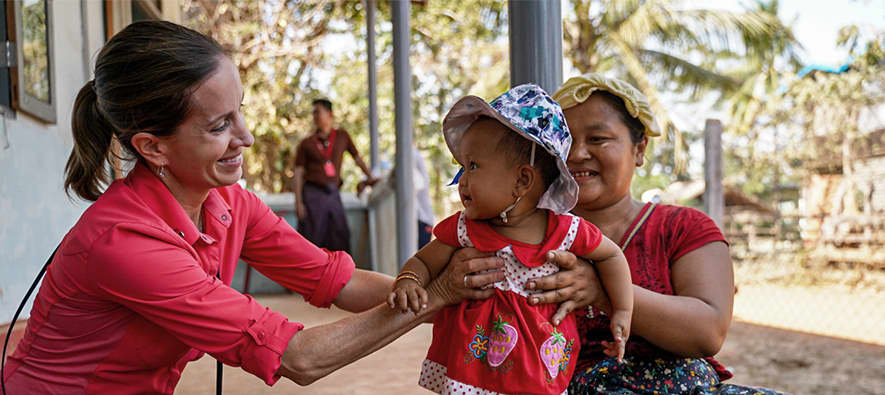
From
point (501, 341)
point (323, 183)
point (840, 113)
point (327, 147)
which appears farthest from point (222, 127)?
point (840, 113)

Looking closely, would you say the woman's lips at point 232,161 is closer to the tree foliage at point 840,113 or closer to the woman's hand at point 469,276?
the woman's hand at point 469,276

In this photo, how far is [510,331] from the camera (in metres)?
1.53

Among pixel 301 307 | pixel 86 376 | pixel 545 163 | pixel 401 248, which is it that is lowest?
pixel 301 307

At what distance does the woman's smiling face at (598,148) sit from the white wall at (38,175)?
77.6 inches

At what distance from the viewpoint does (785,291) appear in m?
10.5

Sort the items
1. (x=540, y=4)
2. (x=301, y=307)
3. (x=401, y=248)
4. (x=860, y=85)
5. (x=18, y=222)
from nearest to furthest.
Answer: (x=540, y=4)
(x=18, y=222)
(x=401, y=248)
(x=301, y=307)
(x=860, y=85)

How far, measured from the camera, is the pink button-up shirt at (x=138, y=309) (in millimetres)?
1521

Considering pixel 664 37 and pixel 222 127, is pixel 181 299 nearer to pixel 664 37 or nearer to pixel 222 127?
pixel 222 127

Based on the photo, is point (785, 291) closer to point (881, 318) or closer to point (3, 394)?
point (881, 318)

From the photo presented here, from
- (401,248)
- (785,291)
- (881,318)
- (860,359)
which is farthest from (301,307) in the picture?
(785,291)

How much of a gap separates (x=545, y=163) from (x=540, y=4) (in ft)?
3.54

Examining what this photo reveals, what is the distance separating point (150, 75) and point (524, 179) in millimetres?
799

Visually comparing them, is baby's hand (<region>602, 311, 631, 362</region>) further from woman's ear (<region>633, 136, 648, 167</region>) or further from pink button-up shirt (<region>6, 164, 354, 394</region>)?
pink button-up shirt (<region>6, 164, 354, 394</region>)

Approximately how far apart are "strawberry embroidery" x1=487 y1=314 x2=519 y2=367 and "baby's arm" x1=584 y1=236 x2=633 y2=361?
0.21m
